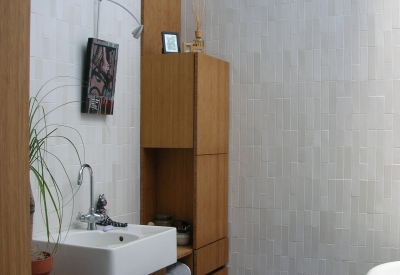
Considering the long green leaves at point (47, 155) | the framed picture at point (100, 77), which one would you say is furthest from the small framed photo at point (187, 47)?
the long green leaves at point (47, 155)

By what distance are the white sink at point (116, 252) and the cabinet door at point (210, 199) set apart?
527 millimetres

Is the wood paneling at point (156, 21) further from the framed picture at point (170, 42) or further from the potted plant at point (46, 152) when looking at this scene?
the potted plant at point (46, 152)

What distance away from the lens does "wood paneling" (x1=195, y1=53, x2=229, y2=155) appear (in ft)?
11.1

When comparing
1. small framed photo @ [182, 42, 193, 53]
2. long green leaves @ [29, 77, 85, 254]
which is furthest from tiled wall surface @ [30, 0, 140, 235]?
small framed photo @ [182, 42, 193, 53]

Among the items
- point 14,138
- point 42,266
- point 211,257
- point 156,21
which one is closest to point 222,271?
point 211,257

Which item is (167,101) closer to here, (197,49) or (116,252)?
(197,49)

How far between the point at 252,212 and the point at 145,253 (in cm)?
130

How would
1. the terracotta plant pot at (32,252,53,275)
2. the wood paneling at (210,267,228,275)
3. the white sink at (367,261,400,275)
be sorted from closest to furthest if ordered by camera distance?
the terracotta plant pot at (32,252,53,275) < the white sink at (367,261,400,275) < the wood paneling at (210,267,228,275)

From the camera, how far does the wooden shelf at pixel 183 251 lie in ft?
10.5

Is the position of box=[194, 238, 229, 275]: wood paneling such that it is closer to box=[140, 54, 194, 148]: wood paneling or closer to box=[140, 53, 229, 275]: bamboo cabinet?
box=[140, 53, 229, 275]: bamboo cabinet

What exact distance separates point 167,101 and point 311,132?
0.97 m

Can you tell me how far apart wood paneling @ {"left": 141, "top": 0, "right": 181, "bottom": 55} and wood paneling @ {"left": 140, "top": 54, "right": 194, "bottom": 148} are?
6.3 inches

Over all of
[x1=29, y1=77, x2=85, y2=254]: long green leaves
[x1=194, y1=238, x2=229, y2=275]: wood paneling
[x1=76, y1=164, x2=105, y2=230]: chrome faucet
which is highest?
[x1=29, y1=77, x2=85, y2=254]: long green leaves

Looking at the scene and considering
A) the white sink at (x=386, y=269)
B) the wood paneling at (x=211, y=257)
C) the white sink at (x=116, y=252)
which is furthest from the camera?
the wood paneling at (x=211, y=257)
